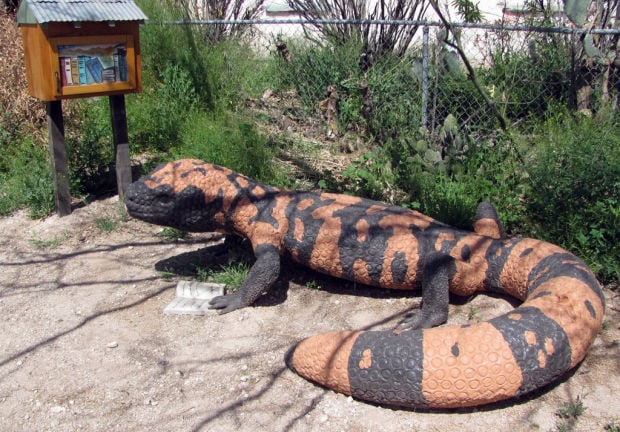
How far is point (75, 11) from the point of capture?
501cm

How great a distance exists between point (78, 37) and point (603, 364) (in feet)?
15.1

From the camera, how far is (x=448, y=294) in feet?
12.8

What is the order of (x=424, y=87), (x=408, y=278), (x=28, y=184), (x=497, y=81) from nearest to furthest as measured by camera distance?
1. (x=408, y=278)
2. (x=28, y=184)
3. (x=424, y=87)
4. (x=497, y=81)

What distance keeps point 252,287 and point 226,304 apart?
213 millimetres

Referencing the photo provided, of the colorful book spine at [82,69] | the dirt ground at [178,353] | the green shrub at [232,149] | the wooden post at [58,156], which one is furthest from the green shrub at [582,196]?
the wooden post at [58,156]

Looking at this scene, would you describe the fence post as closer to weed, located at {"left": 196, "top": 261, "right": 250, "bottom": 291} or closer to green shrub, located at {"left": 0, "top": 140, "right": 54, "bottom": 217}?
weed, located at {"left": 196, "top": 261, "right": 250, "bottom": 291}

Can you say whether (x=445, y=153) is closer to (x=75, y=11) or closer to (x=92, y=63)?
(x=92, y=63)

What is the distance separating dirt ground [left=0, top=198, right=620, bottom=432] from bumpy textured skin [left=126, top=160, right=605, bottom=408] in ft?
0.50

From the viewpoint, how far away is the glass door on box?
5.13m

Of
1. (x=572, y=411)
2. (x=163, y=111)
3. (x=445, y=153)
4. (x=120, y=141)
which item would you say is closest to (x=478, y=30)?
(x=445, y=153)

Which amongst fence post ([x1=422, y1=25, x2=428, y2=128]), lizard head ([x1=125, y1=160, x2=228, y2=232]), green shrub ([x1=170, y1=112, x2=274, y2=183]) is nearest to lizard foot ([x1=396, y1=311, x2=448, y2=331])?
lizard head ([x1=125, y1=160, x2=228, y2=232])

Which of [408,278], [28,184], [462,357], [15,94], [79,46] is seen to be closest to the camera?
[462,357]

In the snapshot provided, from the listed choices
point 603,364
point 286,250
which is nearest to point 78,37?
point 286,250

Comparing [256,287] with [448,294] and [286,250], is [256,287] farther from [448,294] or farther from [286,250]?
[448,294]
